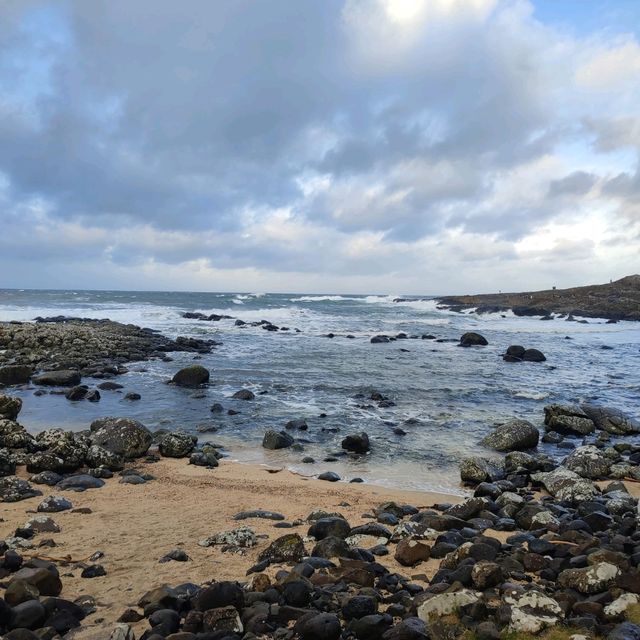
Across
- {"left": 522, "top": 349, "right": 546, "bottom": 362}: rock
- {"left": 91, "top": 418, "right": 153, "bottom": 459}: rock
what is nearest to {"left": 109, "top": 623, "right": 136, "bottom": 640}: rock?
{"left": 91, "top": 418, "right": 153, "bottom": 459}: rock

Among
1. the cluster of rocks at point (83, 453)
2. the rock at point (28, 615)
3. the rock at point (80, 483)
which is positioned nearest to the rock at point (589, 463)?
the cluster of rocks at point (83, 453)

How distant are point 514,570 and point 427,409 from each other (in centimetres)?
965

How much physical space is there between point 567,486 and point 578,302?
65.1 m

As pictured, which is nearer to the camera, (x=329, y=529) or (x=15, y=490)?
(x=329, y=529)

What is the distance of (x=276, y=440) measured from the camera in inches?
420

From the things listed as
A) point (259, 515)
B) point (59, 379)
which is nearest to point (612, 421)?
point (259, 515)

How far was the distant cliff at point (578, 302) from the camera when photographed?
5875 cm

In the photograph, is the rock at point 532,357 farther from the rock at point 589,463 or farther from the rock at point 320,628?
the rock at point 320,628

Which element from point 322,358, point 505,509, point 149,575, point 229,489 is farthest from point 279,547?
point 322,358

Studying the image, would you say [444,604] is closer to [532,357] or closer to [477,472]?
[477,472]

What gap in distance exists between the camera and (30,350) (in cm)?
2298

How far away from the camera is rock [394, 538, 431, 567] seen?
5234mm

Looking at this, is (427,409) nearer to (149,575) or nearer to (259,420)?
(259,420)

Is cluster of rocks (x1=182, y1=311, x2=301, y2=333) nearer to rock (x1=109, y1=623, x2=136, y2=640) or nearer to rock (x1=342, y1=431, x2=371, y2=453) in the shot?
rock (x1=342, y1=431, x2=371, y2=453)
